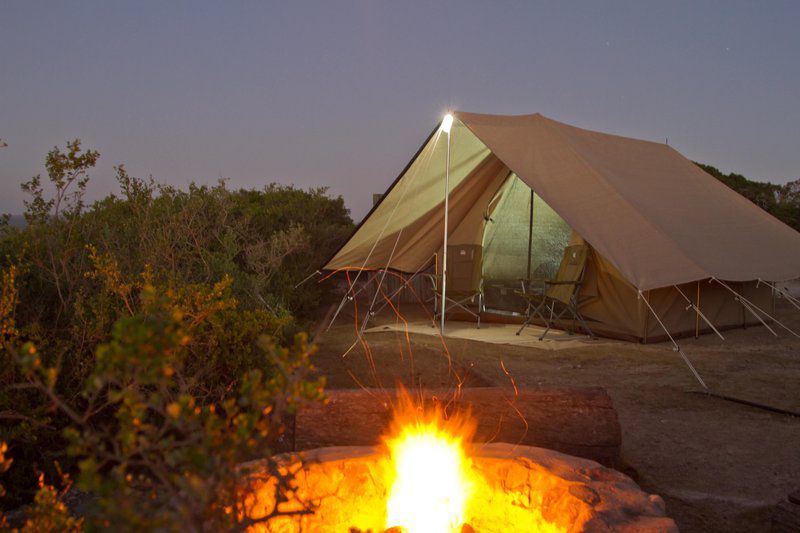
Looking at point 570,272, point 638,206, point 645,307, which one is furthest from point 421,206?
point 645,307

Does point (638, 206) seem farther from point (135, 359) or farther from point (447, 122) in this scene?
point (135, 359)

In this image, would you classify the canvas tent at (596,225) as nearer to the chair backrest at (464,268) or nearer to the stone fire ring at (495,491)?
the chair backrest at (464,268)

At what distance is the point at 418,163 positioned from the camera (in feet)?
18.4

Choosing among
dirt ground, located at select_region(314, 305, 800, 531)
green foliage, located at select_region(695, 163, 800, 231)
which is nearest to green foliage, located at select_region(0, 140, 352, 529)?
dirt ground, located at select_region(314, 305, 800, 531)

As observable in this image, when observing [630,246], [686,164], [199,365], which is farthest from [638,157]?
[199,365]

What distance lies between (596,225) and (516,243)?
1.92 metres

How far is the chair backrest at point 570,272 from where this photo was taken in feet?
18.5

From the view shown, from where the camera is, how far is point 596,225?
15.9 feet

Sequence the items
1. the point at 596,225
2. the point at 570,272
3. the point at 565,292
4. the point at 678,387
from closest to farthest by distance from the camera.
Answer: the point at 678,387 < the point at 596,225 < the point at 565,292 < the point at 570,272

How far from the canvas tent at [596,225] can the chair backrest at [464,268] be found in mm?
207

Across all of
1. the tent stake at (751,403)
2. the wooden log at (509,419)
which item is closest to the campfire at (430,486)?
the wooden log at (509,419)

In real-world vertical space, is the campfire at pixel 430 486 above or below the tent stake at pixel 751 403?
above

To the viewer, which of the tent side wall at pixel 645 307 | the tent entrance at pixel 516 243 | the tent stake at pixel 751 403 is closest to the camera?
the tent stake at pixel 751 403

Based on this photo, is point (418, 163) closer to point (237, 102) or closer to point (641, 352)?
point (641, 352)
